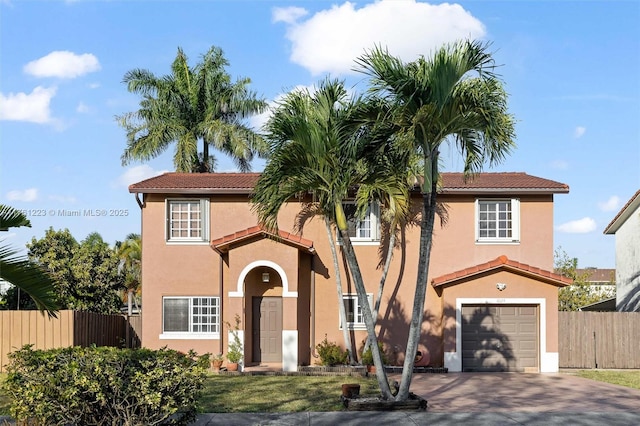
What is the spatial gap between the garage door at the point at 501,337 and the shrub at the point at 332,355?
12.4ft

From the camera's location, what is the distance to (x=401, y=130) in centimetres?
1525

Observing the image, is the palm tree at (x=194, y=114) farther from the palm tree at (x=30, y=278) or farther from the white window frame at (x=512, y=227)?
the palm tree at (x=30, y=278)

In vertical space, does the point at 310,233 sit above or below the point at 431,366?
above

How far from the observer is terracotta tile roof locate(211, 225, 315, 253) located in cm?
2336

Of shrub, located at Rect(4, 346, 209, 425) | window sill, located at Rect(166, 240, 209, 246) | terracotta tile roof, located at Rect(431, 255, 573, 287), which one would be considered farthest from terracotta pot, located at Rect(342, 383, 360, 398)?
window sill, located at Rect(166, 240, 209, 246)

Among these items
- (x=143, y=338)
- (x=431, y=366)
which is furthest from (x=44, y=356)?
(x=431, y=366)

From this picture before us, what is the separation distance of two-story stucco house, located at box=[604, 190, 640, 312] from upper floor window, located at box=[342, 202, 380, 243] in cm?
1124

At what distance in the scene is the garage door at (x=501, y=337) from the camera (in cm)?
2436

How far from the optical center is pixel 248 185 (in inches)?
989

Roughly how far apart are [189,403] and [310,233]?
44.8ft

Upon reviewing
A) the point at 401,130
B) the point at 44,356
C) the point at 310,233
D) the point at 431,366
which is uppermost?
the point at 401,130

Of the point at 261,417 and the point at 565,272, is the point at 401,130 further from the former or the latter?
the point at 565,272

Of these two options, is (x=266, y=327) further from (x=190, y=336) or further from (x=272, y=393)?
(x=272, y=393)

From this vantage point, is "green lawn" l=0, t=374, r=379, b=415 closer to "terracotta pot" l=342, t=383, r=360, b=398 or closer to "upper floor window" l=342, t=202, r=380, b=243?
"terracotta pot" l=342, t=383, r=360, b=398
